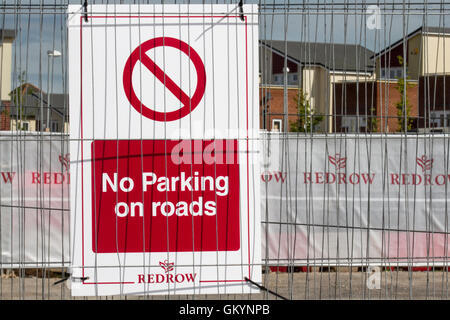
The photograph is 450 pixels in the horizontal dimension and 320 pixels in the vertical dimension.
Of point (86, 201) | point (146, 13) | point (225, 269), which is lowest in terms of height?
point (225, 269)

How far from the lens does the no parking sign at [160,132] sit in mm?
4293

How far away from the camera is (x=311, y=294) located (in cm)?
820

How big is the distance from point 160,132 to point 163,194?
1.31ft

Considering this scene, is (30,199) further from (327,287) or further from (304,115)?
(304,115)

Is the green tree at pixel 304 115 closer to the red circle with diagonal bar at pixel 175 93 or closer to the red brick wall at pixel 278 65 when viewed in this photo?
the red circle with diagonal bar at pixel 175 93

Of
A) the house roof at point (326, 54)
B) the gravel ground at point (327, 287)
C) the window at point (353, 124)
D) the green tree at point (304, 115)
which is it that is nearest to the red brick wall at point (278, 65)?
the house roof at point (326, 54)

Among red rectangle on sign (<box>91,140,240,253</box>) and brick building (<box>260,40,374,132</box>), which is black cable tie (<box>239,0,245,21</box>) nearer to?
brick building (<box>260,40,374,132</box>)

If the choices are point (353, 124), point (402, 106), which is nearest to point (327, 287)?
point (402, 106)

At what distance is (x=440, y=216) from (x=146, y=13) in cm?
620

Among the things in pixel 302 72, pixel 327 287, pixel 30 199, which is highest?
pixel 302 72

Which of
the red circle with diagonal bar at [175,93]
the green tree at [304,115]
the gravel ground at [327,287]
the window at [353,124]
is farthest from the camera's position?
the gravel ground at [327,287]

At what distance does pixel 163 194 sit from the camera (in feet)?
14.3

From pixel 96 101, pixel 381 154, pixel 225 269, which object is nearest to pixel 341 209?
pixel 381 154
